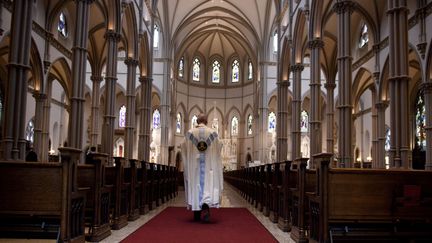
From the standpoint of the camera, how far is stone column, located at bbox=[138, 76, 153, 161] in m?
23.8

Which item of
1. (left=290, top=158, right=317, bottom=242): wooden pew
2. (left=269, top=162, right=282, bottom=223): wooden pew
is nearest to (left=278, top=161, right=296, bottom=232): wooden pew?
(left=269, top=162, right=282, bottom=223): wooden pew

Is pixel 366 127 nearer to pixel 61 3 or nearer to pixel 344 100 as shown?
pixel 344 100

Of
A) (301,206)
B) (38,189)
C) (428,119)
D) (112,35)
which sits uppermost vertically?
(112,35)

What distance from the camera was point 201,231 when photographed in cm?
726

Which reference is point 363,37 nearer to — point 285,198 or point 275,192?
point 275,192

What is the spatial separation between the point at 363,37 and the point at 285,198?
17.5m

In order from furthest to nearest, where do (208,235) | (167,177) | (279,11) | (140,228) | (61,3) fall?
(279,11) < (61,3) < (167,177) < (140,228) < (208,235)

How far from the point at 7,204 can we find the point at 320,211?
13.5 ft

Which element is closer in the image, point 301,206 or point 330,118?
point 301,206

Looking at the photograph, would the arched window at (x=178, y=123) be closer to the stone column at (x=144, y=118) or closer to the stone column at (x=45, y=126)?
the stone column at (x=144, y=118)

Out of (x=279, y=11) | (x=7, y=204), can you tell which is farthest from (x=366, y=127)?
(x=7, y=204)

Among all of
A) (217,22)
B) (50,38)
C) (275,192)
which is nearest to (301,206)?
(275,192)

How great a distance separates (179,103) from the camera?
45.0 meters

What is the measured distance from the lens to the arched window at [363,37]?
74.9ft
